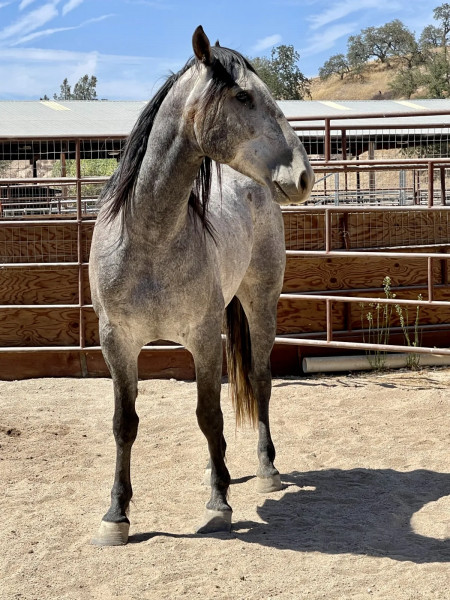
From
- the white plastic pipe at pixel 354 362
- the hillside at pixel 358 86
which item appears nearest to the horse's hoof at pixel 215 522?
the white plastic pipe at pixel 354 362

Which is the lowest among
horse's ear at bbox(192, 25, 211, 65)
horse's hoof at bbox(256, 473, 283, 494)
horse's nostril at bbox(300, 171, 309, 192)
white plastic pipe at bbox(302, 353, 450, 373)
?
horse's hoof at bbox(256, 473, 283, 494)

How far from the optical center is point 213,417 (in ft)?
11.4

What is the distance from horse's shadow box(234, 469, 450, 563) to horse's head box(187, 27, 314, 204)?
4.93ft

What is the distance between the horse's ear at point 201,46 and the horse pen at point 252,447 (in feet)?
Answer: 6.33

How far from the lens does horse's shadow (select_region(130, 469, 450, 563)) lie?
10.7 ft

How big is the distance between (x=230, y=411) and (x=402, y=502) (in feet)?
6.36

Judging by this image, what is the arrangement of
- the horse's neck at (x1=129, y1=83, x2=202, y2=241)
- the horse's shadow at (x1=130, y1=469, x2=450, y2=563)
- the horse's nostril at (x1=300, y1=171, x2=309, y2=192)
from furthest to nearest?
the horse's shadow at (x1=130, y1=469, x2=450, y2=563) → the horse's neck at (x1=129, y1=83, x2=202, y2=241) → the horse's nostril at (x1=300, y1=171, x2=309, y2=192)

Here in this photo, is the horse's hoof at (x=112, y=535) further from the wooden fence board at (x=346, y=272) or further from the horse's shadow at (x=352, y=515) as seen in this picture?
the wooden fence board at (x=346, y=272)

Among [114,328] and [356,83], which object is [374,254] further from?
[356,83]

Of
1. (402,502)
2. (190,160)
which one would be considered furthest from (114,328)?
(402,502)

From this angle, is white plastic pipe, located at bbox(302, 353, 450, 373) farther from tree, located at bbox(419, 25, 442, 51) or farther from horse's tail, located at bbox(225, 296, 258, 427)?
tree, located at bbox(419, 25, 442, 51)

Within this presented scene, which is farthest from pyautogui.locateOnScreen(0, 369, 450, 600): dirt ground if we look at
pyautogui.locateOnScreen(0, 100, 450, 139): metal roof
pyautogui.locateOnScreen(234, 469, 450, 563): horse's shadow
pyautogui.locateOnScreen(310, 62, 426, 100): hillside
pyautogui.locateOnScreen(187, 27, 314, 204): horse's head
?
pyautogui.locateOnScreen(310, 62, 426, 100): hillside

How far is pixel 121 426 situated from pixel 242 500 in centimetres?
85

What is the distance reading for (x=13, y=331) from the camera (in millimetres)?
6863
